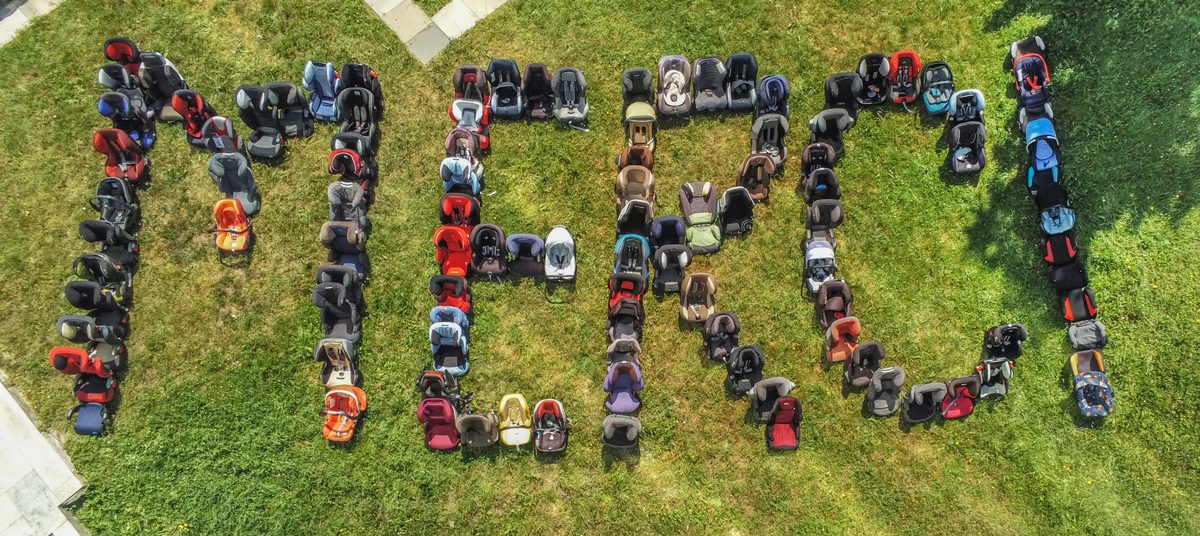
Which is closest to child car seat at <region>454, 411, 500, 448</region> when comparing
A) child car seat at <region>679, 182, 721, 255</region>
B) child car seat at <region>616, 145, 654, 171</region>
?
child car seat at <region>679, 182, 721, 255</region>

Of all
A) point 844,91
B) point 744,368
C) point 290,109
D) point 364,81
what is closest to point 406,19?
point 364,81

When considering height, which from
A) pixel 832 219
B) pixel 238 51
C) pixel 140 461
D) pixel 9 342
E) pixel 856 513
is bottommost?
pixel 856 513

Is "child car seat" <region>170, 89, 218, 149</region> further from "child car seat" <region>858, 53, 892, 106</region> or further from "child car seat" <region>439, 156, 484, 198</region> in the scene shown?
"child car seat" <region>858, 53, 892, 106</region>

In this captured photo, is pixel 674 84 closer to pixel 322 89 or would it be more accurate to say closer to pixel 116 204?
pixel 322 89

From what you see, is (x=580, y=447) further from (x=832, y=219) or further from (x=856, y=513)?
(x=832, y=219)

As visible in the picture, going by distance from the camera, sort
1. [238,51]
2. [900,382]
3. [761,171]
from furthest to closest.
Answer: [238,51] → [761,171] → [900,382]

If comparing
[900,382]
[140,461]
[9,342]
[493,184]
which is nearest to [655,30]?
[493,184]
